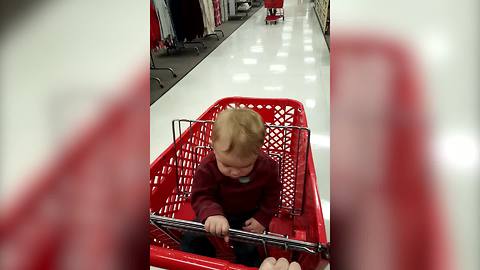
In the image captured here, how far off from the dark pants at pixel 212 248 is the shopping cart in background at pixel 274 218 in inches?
0.8

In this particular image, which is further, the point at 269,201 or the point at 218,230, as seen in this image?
the point at 269,201

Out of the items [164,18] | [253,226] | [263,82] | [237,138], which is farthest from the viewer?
[164,18]

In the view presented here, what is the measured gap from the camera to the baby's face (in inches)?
28.3

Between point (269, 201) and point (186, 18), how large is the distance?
289cm

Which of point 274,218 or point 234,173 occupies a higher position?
point 234,173

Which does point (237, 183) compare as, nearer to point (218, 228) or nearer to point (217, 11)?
point (218, 228)

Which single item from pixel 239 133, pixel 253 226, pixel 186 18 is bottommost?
pixel 253 226

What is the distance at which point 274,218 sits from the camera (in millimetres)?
1099

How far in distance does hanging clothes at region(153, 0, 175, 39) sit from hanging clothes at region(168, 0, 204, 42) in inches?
4.7

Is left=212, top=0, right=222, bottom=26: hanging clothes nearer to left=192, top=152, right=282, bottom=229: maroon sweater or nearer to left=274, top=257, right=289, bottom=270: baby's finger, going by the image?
left=192, top=152, right=282, bottom=229: maroon sweater

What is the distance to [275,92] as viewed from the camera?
7.95 feet
